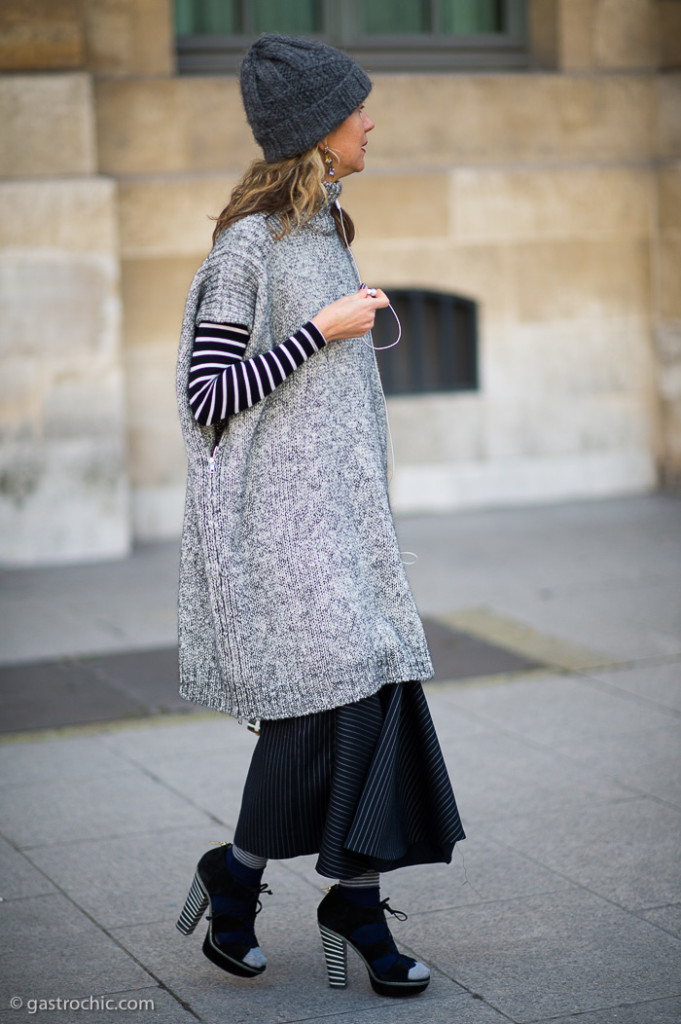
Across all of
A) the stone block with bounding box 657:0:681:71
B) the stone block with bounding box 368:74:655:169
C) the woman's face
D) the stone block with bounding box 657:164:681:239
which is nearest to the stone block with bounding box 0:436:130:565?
the stone block with bounding box 368:74:655:169

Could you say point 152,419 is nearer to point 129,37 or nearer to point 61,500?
point 61,500

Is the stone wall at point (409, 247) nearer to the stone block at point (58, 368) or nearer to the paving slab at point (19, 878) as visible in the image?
the stone block at point (58, 368)

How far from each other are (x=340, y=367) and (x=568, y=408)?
6567mm

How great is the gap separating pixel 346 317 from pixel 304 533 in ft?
1.62

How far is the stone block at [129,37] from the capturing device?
8.41m

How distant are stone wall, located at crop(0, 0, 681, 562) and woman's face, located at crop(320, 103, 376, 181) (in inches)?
200

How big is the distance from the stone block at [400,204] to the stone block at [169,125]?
0.74 meters

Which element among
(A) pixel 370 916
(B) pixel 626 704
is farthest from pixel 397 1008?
(B) pixel 626 704

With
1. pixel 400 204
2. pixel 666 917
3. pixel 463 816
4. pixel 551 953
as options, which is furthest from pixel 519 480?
pixel 551 953

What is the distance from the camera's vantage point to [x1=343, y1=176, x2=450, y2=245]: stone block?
892cm

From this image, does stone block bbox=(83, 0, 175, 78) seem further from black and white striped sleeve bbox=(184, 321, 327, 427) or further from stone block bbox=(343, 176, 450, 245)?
black and white striped sleeve bbox=(184, 321, 327, 427)

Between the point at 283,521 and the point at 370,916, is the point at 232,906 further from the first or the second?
the point at 283,521

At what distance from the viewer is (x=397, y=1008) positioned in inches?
126

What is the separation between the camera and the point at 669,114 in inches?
373
